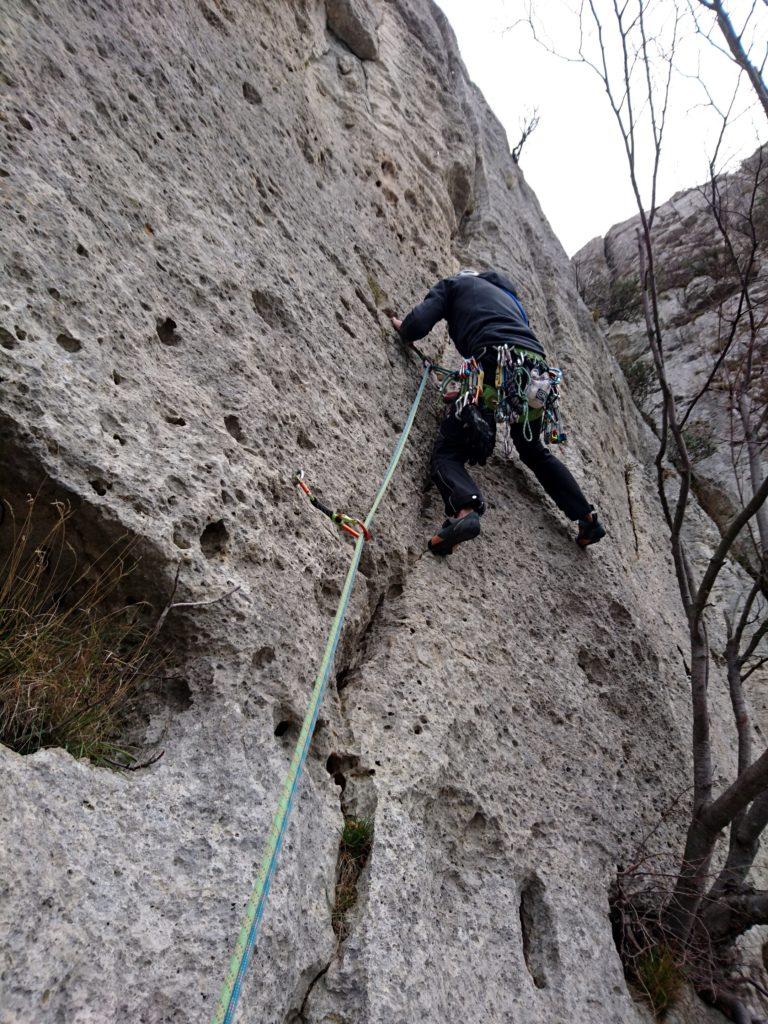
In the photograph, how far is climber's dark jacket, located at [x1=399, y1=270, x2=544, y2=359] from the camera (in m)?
4.27

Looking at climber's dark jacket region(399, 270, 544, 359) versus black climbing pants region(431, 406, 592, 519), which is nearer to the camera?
black climbing pants region(431, 406, 592, 519)

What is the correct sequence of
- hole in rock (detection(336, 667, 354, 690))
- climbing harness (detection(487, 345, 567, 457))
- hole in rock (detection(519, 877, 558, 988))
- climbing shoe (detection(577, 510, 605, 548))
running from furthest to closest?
climbing shoe (detection(577, 510, 605, 548)) < climbing harness (detection(487, 345, 567, 457)) < hole in rock (detection(336, 667, 354, 690)) < hole in rock (detection(519, 877, 558, 988))

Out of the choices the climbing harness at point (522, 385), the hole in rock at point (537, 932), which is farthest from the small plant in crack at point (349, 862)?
the climbing harness at point (522, 385)

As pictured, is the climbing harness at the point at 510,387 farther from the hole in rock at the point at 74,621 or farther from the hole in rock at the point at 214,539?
the hole in rock at the point at 74,621

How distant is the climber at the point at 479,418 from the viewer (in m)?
3.89

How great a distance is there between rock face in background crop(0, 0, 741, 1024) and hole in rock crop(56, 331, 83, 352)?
2cm

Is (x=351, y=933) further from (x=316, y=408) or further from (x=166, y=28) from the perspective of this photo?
(x=166, y=28)

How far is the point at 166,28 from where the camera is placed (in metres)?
3.75

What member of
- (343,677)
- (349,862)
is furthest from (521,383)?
(349,862)

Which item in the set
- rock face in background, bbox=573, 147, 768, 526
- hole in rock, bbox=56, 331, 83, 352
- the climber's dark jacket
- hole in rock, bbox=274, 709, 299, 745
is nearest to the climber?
the climber's dark jacket

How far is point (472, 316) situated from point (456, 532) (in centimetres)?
153

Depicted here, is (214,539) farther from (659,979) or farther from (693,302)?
(693,302)

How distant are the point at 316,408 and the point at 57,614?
1.60 metres

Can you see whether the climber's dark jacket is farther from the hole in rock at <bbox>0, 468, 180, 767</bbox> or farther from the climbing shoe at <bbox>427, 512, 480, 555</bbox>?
the hole in rock at <bbox>0, 468, 180, 767</bbox>
